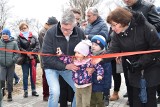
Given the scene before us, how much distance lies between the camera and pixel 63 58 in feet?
16.1

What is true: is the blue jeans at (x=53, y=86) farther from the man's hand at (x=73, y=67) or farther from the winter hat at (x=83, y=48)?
the winter hat at (x=83, y=48)

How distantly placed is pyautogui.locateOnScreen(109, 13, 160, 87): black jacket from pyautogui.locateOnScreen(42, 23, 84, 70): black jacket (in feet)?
4.06

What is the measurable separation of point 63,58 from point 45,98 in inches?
102

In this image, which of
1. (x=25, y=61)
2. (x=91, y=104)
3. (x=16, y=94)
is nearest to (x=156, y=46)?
(x=91, y=104)

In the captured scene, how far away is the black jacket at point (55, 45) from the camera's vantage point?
4750 mm

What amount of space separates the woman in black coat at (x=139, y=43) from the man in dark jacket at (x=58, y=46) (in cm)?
99

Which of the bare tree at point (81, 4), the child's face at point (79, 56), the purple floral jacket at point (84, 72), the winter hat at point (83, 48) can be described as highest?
the bare tree at point (81, 4)

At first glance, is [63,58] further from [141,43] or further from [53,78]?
[141,43]

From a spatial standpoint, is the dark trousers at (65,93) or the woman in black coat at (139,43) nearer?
the woman in black coat at (139,43)

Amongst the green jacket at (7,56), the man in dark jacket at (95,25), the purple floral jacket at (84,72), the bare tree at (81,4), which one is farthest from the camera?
the bare tree at (81,4)

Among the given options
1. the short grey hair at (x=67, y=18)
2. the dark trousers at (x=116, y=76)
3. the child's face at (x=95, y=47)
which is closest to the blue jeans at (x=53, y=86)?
the child's face at (x=95, y=47)

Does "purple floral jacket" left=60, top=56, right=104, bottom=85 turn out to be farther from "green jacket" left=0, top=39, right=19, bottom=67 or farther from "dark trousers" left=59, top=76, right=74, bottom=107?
"green jacket" left=0, top=39, right=19, bottom=67

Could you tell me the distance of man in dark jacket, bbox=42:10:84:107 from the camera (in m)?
4.62

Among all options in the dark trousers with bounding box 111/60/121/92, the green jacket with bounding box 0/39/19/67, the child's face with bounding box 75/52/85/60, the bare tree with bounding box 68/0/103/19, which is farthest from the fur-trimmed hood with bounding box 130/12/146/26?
the bare tree with bounding box 68/0/103/19
